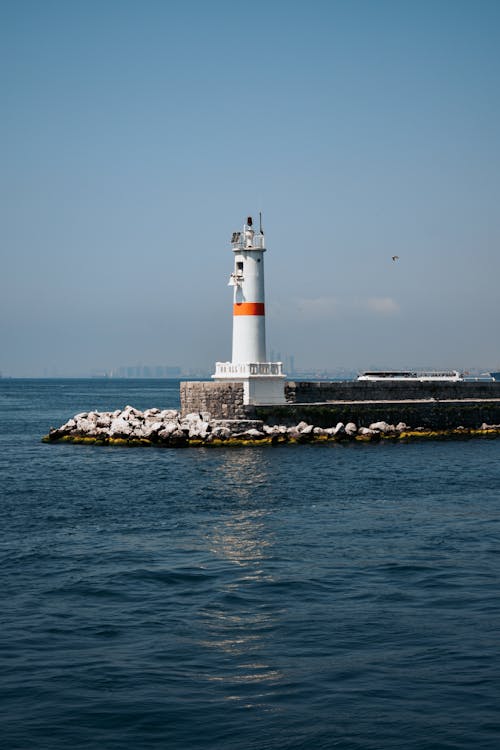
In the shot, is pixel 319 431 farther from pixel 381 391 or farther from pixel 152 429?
pixel 152 429

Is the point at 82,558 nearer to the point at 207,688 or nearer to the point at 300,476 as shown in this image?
the point at 207,688

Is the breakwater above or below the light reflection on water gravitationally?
above

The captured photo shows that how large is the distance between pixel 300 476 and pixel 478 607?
15.2 meters

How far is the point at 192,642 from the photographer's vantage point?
12.3 meters

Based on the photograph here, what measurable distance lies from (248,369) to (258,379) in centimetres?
64

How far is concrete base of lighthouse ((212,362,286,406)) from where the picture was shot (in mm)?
38438

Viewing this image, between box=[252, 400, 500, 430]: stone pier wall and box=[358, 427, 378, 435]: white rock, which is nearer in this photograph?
box=[252, 400, 500, 430]: stone pier wall

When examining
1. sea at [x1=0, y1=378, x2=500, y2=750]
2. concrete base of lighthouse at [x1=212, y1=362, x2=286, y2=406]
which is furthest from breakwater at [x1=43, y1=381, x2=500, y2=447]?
sea at [x1=0, y1=378, x2=500, y2=750]

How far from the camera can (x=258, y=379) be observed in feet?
127

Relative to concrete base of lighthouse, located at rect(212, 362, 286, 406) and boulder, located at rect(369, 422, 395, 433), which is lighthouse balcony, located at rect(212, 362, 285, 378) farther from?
boulder, located at rect(369, 422, 395, 433)

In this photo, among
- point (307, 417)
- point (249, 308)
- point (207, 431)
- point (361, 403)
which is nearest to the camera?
point (207, 431)

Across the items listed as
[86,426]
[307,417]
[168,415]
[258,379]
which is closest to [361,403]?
[307,417]

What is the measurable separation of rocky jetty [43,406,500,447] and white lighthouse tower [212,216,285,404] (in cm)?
179

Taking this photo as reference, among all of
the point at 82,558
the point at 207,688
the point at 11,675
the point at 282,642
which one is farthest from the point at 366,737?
the point at 82,558
